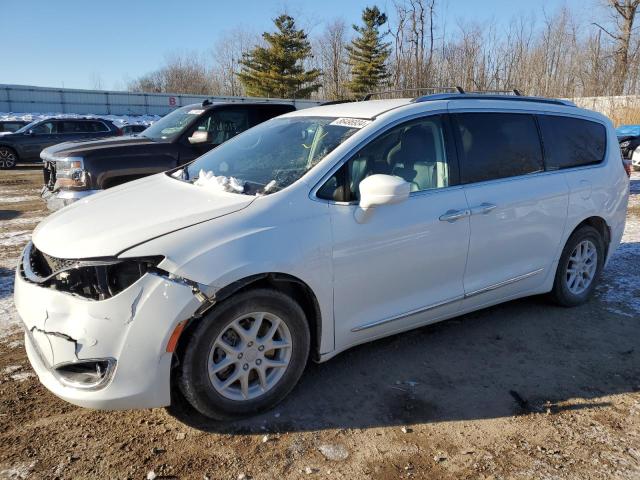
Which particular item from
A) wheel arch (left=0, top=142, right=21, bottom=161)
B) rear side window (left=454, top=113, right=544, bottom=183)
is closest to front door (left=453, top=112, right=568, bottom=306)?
rear side window (left=454, top=113, right=544, bottom=183)

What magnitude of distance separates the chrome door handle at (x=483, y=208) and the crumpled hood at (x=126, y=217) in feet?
5.25

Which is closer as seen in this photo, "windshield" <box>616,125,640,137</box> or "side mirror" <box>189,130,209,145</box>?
"side mirror" <box>189,130,209,145</box>

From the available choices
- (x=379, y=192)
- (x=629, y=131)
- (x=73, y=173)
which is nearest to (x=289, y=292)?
(x=379, y=192)

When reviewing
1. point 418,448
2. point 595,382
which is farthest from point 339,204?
point 595,382

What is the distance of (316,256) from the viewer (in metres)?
2.97

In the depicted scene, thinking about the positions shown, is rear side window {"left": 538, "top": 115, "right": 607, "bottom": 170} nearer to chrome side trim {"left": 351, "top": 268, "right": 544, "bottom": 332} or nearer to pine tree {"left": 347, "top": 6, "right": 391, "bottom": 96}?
chrome side trim {"left": 351, "top": 268, "right": 544, "bottom": 332}

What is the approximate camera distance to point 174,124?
7.66 metres

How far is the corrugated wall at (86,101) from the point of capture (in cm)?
3400

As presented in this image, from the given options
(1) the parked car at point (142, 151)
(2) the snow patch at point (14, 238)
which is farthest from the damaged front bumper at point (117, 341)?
(2) the snow patch at point (14, 238)

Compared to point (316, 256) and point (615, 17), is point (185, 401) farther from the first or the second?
point (615, 17)

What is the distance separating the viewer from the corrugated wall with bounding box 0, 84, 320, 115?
34.0m

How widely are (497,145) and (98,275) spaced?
2.98 m

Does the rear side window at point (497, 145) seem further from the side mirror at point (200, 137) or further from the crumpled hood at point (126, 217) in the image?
the side mirror at point (200, 137)

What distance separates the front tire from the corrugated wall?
96.5ft
